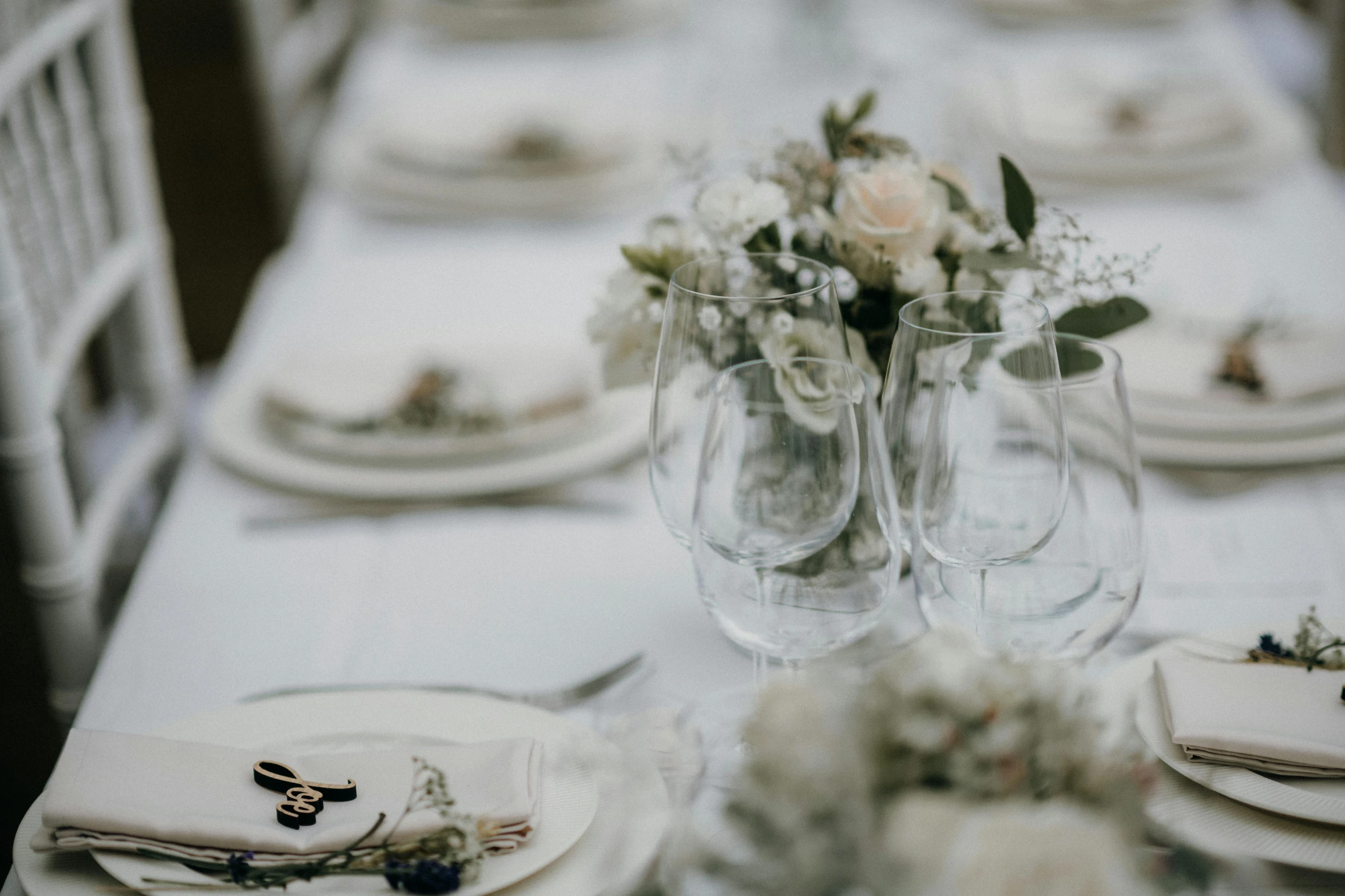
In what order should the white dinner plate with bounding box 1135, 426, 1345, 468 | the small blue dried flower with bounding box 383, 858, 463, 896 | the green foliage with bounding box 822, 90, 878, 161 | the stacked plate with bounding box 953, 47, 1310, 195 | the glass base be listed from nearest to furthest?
the small blue dried flower with bounding box 383, 858, 463, 896, the glass base, the green foliage with bounding box 822, 90, 878, 161, the white dinner plate with bounding box 1135, 426, 1345, 468, the stacked plate with bounding box 953, 47, 1310, 195

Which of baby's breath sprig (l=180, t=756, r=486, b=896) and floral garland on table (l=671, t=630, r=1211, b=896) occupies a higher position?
floral garland on table (l=671, t=630, r=1211, b=896)

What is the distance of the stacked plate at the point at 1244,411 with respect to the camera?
3.68ft

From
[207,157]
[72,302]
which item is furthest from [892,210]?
[207,157]

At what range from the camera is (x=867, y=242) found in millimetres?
875

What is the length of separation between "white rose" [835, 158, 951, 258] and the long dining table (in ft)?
0.83

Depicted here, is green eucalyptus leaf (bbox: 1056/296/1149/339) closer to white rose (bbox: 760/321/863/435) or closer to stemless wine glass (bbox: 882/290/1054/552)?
stemless wine glass (bbox: 882/290/1054/552)

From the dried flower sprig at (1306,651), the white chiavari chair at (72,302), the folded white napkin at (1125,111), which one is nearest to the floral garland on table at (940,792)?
the dried flower sprig at (1306,651)

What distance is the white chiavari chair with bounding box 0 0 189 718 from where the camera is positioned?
1.20 metres

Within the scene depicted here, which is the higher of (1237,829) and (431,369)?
(1237,829)

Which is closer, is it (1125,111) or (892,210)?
(892,210)

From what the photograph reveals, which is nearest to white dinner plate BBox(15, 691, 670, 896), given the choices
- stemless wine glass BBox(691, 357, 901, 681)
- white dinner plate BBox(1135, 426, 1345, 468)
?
stemless wine glass BBox(691, 357, 901, 681)

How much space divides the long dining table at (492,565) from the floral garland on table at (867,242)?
187 mm

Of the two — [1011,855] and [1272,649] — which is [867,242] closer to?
[1272,649]

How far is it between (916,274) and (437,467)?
484 mm
